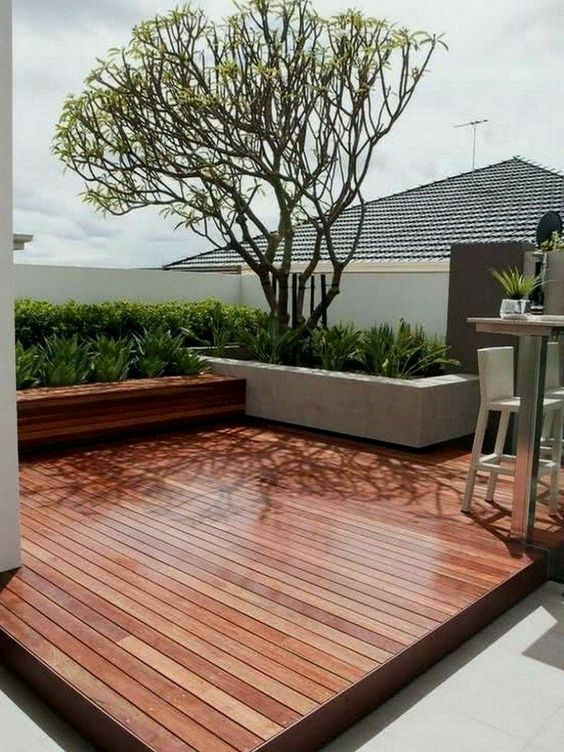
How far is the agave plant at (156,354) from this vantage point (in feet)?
23.2

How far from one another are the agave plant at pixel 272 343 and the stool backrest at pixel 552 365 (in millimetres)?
4058

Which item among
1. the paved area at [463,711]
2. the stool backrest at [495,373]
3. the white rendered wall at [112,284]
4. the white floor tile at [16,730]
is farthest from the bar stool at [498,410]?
the white rendered wall at [112,284]

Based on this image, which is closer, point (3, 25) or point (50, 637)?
point (50, 637)

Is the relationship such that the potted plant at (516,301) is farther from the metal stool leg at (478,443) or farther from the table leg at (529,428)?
the metal stool leg at (478,443)

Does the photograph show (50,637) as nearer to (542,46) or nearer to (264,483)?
(264,483)

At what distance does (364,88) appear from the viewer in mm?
7465

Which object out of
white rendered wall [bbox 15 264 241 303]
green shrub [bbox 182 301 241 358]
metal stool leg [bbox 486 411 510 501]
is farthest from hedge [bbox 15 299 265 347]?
metal stool leg [bbox 486 411 510 501]

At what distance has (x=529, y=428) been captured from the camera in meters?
3.66

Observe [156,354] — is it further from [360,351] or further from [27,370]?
[360,351]

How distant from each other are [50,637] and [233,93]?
21.1 ft

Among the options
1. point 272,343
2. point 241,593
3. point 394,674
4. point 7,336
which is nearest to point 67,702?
point 241,593

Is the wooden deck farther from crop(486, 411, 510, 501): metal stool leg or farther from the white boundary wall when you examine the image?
the white boundary wall

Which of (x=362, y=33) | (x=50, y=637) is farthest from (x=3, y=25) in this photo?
(x=362, y=33)

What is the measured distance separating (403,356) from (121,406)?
288cm
